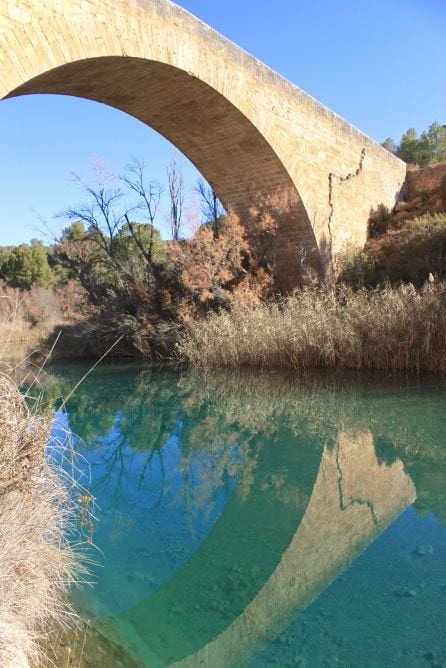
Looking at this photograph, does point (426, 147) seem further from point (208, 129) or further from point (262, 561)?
point (262, 561)

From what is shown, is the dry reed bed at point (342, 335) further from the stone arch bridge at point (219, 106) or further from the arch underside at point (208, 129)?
the stone arch bridge at point (219, 106)

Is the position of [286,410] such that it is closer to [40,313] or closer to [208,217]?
[208,217]

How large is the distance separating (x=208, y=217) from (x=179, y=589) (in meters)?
10.8

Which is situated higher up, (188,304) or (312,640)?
(188,304)

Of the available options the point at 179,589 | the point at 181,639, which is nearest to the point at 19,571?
the point at 181,639

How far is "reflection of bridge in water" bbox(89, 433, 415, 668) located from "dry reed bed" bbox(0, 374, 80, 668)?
0.35 m

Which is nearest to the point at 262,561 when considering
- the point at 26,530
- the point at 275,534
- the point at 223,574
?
the point at 223,574

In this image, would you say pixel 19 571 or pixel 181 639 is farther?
pixel 181 639

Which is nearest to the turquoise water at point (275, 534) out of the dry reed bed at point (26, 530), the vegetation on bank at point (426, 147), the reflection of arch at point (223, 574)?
the reflection of arch at point (223, 574)

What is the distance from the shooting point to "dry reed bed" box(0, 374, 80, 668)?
180cm

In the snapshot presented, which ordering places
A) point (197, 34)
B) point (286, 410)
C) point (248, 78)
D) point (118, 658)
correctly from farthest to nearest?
1. point (248, 78)
2. point (197, 34)
3. point (286, 410)
4. point (118, 658)

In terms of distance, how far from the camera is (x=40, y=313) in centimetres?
1728

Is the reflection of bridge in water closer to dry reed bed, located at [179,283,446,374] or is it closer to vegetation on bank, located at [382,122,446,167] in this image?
dry reed bed, located at [179,283,446,374]

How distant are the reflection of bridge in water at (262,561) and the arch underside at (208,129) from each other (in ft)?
19.3
